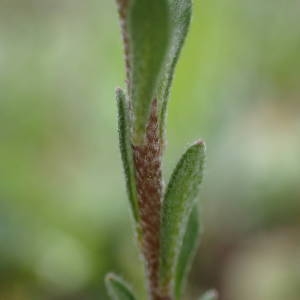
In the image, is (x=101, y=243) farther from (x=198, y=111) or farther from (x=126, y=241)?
(x=198, y=111)

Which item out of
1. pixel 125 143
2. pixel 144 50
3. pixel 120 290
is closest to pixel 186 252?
pixel 120 290

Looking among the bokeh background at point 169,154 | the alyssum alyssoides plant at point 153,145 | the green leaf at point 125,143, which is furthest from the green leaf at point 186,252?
the bokeh background at point 169,154

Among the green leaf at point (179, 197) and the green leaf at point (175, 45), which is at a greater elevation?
the green leaf at point (175, 45)

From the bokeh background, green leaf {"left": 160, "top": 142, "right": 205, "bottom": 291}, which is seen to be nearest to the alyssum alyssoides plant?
green leaf {"left": 160, "top": 142, "right": 205, "bottom": 291}

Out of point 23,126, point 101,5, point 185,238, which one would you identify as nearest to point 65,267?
point 23,126

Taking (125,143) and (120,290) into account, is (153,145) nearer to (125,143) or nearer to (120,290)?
(125,143)

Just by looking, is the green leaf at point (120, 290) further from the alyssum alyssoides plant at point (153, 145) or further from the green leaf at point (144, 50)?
the green leaf at point (144, 50)

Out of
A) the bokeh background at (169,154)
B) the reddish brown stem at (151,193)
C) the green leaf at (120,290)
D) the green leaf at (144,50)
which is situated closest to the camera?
the green leaf at (144,50)
